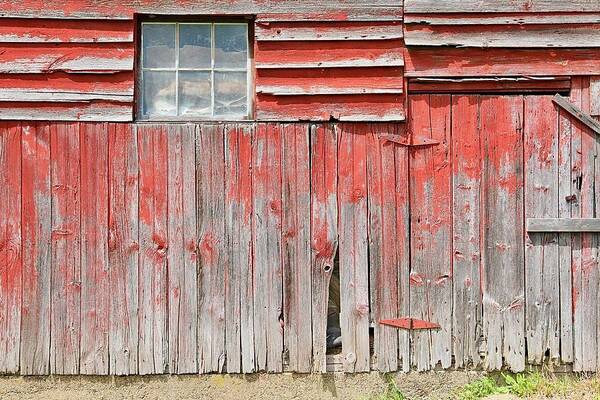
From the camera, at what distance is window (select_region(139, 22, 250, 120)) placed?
5.36 metres

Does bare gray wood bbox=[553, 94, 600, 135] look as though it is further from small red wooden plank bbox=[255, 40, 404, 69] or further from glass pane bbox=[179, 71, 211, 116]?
glass pane bbox=[179, 71, 211, 116]

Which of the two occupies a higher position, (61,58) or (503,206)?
(61,58)

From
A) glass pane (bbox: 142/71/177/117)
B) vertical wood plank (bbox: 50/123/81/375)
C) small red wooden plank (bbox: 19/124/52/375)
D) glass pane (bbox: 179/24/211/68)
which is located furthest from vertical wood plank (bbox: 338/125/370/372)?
small red wooden plank (bbox: 19/124/52/375)

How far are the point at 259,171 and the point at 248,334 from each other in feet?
3.96

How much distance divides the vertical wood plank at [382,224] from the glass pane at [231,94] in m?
1.00

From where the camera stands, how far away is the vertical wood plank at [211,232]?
207 inches

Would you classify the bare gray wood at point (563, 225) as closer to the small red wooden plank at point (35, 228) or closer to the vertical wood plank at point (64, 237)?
the vertical wood plank at point (64, 237)

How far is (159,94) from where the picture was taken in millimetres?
5375

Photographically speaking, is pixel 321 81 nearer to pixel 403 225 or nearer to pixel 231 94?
pixel 231 94

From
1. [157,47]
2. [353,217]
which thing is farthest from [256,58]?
[353,217]

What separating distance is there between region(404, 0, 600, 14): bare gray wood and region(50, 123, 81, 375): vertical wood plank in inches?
105

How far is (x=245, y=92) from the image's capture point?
539 centimetres

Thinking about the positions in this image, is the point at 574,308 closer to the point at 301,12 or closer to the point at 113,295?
the point at 301,12

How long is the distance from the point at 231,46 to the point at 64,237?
1.88m
